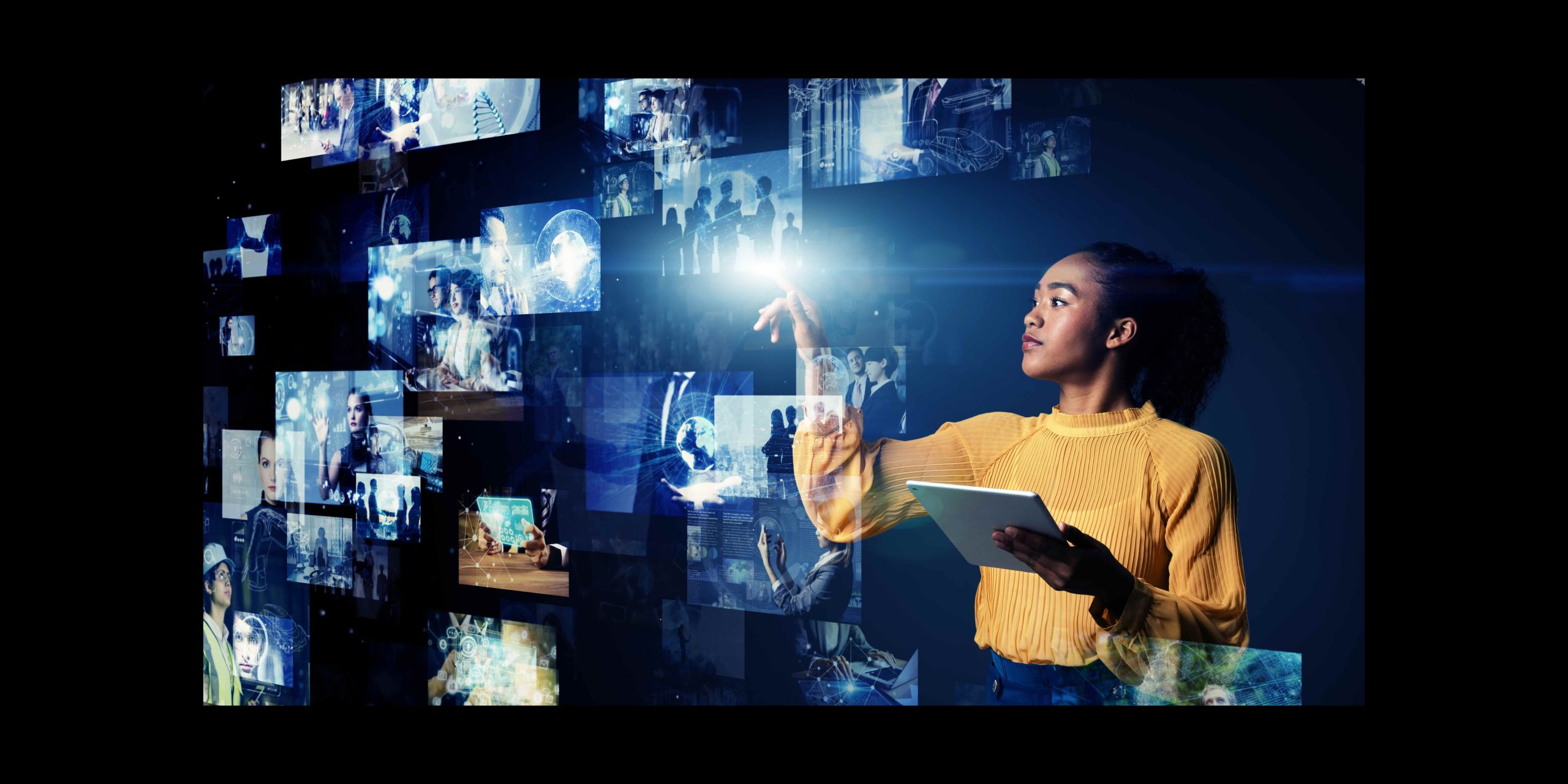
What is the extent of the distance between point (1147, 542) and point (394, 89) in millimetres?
2542

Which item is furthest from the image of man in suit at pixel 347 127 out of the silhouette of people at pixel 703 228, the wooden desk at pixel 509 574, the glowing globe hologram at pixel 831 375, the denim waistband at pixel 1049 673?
the denim waistband at pixel 1049 673

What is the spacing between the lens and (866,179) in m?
2.27

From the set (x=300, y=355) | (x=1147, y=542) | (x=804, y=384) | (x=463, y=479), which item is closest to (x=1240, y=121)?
(x=1147, y=542)

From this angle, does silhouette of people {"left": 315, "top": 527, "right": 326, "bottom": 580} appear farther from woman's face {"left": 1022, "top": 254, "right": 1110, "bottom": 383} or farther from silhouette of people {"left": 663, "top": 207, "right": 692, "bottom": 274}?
woman's face {"left": 1022, "top": 254, "right": 1110, "bottom": 383}

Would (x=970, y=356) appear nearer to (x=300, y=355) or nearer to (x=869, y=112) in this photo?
(x=869, y=112)

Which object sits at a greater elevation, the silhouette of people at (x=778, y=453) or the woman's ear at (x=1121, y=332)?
the woman's ear at (x=1121, y=332)

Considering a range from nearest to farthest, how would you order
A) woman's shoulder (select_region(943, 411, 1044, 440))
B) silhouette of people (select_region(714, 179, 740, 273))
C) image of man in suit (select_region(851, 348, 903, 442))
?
1. woman's shoulder (select_region(943, 411, 1044, 440))
2. image of man in suit (select_region(851, 348, 903, 442))
3. silhouette of people (select_region(714, 179, 740, 273))

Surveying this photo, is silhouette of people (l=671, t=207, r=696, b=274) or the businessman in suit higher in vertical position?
the businessman in suit

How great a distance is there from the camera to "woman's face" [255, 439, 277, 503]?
2.92 m

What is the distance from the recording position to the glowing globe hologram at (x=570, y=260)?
8.22 ft

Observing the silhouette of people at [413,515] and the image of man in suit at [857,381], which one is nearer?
the image of man in suit at [857,381]

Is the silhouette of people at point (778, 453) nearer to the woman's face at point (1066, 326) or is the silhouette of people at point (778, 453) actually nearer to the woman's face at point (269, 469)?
the woman's face at point (1066, 326)

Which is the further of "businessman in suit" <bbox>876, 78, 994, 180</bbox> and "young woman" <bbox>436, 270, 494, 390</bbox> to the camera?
"young woman" <bbox>436, 270, 494, 390</bbox>

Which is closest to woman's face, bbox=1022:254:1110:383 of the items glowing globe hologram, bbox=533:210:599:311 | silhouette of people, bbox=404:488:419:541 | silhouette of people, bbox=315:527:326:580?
glowing globe hologram, bbox=533:210:599:311
